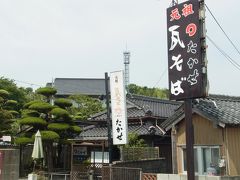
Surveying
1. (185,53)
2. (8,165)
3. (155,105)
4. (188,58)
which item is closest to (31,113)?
(8,165)

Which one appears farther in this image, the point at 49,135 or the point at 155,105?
the point at 155,105

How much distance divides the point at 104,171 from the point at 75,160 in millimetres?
9982

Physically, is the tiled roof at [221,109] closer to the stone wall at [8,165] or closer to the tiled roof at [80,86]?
the stone wall at [8,165]

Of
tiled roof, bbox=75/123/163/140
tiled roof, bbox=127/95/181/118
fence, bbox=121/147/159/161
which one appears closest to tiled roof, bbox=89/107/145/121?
tiled roof, bbox=127/95/181/118

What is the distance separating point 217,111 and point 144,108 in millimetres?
13531

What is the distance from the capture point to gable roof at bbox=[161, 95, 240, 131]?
63.8ft

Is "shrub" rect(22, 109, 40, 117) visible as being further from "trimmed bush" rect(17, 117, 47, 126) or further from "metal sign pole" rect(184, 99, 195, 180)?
"metal sign pole" rect(184, 99, 195, 180)

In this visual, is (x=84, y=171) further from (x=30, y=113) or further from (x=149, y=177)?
(x=149, y=177)

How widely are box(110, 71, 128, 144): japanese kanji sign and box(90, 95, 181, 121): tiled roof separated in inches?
300

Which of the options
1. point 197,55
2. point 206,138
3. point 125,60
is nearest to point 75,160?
point 206,138

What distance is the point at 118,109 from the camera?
24.4m

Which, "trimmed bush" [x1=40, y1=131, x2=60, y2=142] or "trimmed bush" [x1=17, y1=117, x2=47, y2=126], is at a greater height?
"trimmed bush" [x1=17, y1=117, x2=47, y2=126]

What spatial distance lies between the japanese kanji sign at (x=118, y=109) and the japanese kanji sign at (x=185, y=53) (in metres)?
9.36

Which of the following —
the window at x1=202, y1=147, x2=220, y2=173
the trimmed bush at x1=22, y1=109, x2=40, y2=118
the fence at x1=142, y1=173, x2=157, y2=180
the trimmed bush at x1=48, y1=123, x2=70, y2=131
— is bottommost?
the fence at x1=142, y1=173, x2=157, y2=180
